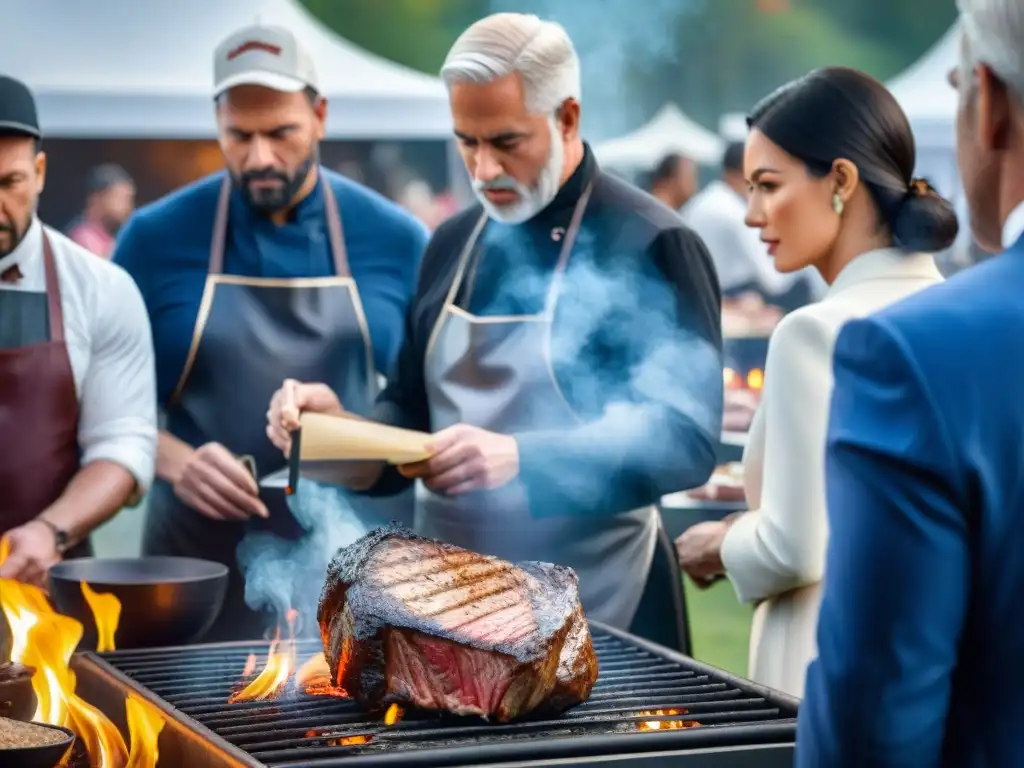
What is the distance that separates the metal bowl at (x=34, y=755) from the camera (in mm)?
2078

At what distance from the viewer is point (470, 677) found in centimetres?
234

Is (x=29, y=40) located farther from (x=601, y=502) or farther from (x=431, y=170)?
(x=601, y=502)

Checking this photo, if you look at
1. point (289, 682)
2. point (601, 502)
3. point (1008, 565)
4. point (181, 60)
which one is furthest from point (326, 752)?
point (181, 60)

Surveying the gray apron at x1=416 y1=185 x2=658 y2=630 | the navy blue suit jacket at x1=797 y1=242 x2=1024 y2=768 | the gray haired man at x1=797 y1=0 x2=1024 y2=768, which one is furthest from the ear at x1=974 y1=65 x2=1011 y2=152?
the gray apron at x1=416 y1=185 x2=658 y2=630

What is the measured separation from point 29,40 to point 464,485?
3870 millimetres

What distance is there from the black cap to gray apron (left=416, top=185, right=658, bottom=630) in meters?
1.27

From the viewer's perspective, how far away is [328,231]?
4.41 meters

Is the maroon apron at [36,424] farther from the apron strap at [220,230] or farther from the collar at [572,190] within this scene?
the collar at [572,190]

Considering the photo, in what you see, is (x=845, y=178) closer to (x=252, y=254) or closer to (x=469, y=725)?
(x=469, y=725)

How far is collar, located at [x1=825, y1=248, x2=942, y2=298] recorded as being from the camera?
289 centimetres

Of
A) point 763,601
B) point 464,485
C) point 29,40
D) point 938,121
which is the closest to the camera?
point 763,601

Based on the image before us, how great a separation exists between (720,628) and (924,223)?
4666mm

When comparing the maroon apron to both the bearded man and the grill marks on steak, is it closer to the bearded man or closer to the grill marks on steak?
the bearded man

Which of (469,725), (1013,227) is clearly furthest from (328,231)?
(1013,227)
